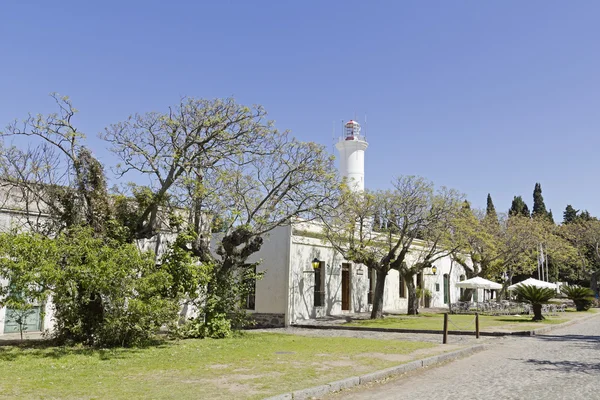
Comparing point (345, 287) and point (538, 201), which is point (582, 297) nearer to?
point (345, 287)

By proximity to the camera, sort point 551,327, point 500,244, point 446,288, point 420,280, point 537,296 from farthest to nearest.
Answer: point 446,288
point 420,280
point 500,244
point 537,296
point 551,327

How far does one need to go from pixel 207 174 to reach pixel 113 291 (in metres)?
5.58

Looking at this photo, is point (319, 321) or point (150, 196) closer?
point (150, 196)

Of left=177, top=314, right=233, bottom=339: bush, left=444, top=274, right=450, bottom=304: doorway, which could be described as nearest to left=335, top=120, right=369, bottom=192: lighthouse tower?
left=444, top=274, right=450, bottom=304: doorway

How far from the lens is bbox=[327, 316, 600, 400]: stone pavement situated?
24.9ft

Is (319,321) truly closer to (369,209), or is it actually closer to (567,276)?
(369,209)

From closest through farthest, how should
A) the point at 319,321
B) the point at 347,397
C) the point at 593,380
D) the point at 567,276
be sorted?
the point at 347,397 → the point at 593,380 → the point at 319,321 → the point at 567,276

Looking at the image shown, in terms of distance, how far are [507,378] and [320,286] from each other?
1549 cm

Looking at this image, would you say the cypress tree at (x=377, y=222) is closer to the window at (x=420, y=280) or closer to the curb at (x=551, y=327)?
the curb at (x=551, y=327)

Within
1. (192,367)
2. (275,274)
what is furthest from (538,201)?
(192,367)

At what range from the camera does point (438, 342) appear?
14.5 m

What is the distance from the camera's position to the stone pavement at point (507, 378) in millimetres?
7605

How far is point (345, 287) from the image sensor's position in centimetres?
2612

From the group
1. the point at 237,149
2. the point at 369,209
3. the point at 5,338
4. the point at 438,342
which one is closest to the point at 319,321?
the point at 369,209
